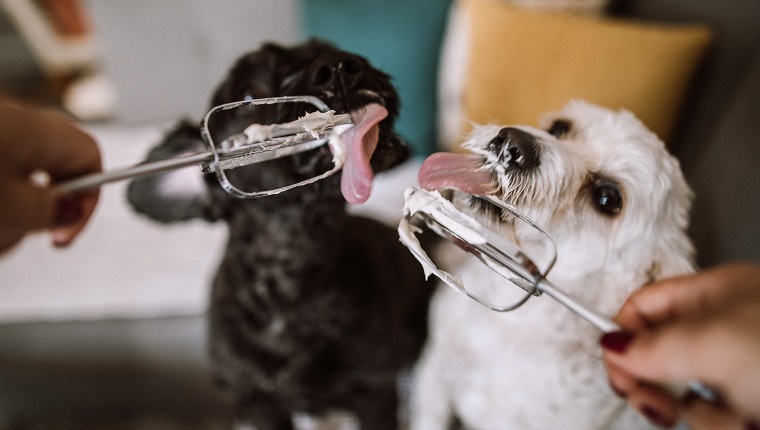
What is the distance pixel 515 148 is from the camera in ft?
1.63

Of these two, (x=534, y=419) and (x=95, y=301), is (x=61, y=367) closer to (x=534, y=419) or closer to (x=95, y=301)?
(x=95, y=301)

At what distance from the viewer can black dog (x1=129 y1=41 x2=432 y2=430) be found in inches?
26.8

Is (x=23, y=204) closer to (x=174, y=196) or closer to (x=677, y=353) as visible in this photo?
(x=174, y=196)

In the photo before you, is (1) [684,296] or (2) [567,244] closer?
(1) [684,296]

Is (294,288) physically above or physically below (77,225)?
below

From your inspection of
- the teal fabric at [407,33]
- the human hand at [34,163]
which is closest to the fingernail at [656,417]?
the teal fabric at [407,33]

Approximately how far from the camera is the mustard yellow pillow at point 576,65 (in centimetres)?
68

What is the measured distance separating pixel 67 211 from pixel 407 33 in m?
0.75

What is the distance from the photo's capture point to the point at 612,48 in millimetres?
763

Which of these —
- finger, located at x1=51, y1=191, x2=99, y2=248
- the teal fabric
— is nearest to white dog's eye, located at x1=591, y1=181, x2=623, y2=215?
the teal fabric

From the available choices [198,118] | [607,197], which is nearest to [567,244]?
[607,197]

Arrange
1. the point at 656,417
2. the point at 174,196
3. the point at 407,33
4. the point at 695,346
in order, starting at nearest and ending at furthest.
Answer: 1. the point at 695,346
2. the point at 656,417
3. the point at 174,196
4. the point at 407,33

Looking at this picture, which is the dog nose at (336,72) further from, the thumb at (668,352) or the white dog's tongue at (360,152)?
the thumb at (668,352)

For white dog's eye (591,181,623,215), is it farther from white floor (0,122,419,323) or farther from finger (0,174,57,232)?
finger (0,174,57,232)
